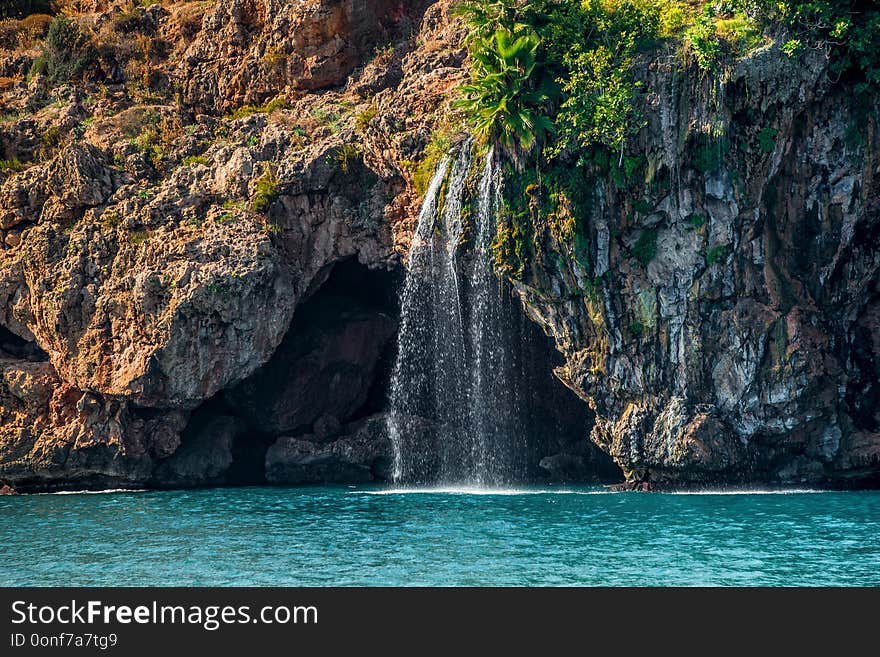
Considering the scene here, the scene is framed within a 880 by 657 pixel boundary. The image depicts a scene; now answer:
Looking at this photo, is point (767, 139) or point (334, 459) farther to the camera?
point (334, 459)

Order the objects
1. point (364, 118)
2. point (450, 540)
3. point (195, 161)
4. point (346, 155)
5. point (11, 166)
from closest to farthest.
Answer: point (450, 540)
point (346, 155)
point (364, 118)
point (195, 161)
point (11, 166)

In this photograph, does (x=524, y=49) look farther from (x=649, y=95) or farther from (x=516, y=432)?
(x=516, y=432)

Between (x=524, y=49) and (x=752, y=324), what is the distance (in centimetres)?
1079

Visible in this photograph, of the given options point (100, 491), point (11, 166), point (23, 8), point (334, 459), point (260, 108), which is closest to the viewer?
point (100, 491)

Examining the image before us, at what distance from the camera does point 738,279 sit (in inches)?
Answer: 1288

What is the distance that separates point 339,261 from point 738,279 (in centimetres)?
1380

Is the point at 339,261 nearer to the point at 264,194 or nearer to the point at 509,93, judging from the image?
the point at 264,194

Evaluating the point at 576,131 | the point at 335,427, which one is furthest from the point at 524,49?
the point at 335,427

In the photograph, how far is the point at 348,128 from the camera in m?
37.9

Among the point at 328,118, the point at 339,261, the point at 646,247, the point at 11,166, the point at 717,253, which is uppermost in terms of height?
the point at 328,118

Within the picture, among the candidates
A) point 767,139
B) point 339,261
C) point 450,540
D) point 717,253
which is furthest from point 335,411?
point 767,139

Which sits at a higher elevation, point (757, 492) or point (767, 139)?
point (767, 139)

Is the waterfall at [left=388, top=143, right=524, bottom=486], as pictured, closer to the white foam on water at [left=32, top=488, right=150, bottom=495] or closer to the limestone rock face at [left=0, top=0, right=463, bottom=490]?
the limestone rock face at [left=0, top=0, right=463, bottom=490]

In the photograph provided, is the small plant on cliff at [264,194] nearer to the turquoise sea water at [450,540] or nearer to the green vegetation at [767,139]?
the turquoise sea water at [450,540]
